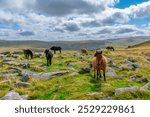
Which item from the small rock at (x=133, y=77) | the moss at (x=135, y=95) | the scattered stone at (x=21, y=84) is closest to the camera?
the moss at (x=135, y=95)

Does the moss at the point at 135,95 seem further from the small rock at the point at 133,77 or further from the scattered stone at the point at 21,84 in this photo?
the small rock at the point at 133,77

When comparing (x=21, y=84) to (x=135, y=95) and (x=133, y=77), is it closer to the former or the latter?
(x=135, y=95)

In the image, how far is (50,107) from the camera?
1274 cm

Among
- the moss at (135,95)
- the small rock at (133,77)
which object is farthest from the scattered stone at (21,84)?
the small rock at (133,77)

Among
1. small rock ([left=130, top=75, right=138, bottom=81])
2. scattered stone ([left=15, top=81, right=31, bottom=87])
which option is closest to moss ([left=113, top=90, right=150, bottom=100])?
scattered stone ([left=15, top=81, right=31, bottom=87])

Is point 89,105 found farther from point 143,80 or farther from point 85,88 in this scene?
point 143,80

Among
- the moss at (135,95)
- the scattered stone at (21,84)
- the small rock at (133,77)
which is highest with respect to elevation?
the moss at (135,95)

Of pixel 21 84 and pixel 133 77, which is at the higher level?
pixel 21 84

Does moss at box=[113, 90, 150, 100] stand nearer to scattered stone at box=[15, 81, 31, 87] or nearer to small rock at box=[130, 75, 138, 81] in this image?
scattered stone at box=[15, 81, 31, 87]

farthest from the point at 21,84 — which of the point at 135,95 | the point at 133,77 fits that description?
the point at 133,77

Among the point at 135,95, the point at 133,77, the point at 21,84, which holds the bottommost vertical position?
the point at 133,77

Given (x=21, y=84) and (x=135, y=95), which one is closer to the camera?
(x=135, y=95)

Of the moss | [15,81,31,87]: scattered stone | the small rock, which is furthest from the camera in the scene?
the small rock

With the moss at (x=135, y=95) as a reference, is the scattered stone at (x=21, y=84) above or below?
below
